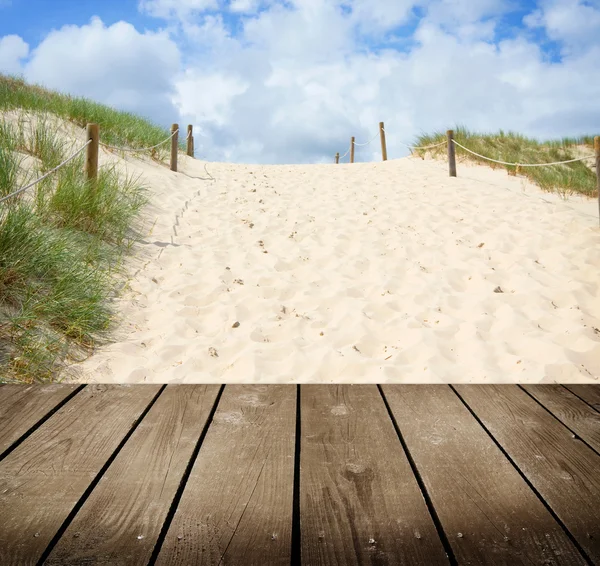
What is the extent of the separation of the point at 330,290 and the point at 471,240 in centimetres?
213

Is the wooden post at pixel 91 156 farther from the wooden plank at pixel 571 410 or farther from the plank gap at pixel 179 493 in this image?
the wooden plank at pixel 571 410

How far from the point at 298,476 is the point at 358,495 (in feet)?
0.48

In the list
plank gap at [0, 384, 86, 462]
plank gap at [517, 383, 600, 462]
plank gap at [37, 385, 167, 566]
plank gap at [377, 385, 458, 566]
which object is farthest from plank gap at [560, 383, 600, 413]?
plank gap at [0, 384, 86, 462]

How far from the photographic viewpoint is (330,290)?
4.39 metres

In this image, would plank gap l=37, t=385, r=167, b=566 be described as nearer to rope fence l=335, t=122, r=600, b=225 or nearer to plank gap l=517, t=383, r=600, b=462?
plank gap l=517, t=383, r=600, b=462

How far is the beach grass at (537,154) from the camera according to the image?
30.5 feet

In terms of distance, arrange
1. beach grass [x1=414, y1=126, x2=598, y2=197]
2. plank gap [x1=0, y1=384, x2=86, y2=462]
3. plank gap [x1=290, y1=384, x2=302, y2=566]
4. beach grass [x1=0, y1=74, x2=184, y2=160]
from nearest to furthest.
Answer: plank gap [x1=290, y1=384, x2=302, y2=566] < plank gap [x1=0, y1=384, x2=86, y2=462] < beach grass [x1=0, y1=74, x2=184, y2=160] < beach grass [x1=414, y1=126, x2=598, y2=197]

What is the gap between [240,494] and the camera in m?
1.19

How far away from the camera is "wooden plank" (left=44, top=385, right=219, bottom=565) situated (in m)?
1.04

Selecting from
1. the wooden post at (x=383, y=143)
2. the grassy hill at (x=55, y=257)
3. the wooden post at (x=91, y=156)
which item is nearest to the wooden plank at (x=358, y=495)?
the grassy hill at (x=55, y=257)

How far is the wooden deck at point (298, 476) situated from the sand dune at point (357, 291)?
1307 millimetres

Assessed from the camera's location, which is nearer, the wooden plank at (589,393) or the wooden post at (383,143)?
the wooden plank at (589,393)

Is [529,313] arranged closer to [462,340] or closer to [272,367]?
[462,340]

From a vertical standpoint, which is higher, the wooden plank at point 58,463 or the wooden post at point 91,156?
the wooden post at point 91,156
